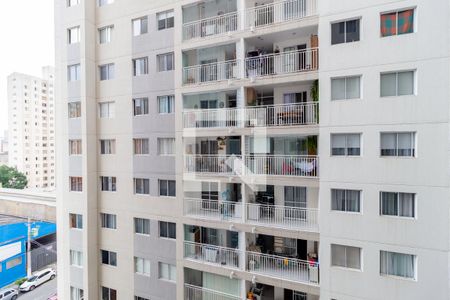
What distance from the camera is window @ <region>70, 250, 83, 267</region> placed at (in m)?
10.0

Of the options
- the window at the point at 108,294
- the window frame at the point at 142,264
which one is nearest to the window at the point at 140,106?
the window frame at the point at 142,264

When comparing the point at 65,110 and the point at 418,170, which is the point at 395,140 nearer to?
the point at 418,170

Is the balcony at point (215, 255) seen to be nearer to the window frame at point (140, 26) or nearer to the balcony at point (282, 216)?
the balcony at point (282, 216)

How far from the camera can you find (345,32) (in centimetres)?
669

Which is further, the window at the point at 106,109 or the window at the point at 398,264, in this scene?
the window at the point at 106,109

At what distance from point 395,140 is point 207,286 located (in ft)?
24.6

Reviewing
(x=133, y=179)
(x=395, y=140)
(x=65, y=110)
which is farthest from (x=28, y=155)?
(x=395, y=140)

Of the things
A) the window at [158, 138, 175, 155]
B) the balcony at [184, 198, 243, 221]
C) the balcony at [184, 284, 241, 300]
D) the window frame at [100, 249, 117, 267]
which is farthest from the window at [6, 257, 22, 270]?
the balcony at [184, 198, 243, 221]

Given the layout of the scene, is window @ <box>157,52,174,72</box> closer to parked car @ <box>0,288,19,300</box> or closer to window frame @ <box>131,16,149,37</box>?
window frame @ <box>131,16,149,37</box>

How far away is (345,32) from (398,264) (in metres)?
6.25

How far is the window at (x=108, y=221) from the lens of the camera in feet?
32.4

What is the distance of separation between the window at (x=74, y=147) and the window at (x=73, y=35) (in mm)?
3948

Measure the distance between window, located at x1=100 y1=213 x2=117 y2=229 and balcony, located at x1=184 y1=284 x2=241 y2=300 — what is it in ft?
12.2

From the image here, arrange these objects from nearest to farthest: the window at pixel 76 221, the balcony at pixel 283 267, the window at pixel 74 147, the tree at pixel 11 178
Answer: the balcony at pixel 283 267, the window at pixel 74 147, the window at pixel 76 221, the tree at pixel 11 178
